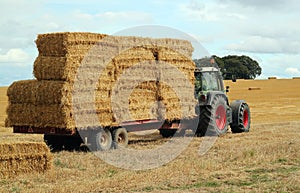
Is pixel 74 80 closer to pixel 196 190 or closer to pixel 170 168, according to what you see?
pixel 170 168

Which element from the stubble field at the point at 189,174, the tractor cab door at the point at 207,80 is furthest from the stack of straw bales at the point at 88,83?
the tractor cab door at the point at 207,80

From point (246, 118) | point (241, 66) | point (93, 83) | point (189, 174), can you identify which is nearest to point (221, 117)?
point (246, 118)

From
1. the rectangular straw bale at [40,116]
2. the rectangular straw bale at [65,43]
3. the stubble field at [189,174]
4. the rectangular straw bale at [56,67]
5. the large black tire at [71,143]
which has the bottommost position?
the stubble field at [189,174]

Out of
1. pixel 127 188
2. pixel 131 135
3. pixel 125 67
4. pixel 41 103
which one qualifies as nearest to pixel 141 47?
pixel 125 67

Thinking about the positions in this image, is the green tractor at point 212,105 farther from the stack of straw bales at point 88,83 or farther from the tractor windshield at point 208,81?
the stack of straw bales at point 88,83

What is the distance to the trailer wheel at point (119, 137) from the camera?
14.2m

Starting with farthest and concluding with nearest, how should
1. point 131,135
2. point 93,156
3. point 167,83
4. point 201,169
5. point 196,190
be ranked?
point 131,135, point 167,83, point 93,156, point 201,169, point 196,190

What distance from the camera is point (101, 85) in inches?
523

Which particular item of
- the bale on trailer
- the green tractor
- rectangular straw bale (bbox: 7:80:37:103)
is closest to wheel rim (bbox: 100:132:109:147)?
the bale on trailer

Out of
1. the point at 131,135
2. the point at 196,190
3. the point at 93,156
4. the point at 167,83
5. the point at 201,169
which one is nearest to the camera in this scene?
the point at 196,190

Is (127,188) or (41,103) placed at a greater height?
(41,103)

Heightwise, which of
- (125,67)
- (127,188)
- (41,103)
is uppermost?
(125,67)

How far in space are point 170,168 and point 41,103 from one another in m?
4.33

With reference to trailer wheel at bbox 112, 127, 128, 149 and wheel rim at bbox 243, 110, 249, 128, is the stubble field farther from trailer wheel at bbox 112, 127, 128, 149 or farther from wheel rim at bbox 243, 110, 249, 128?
wheel rim at bbox 243, 110, 249, 128
